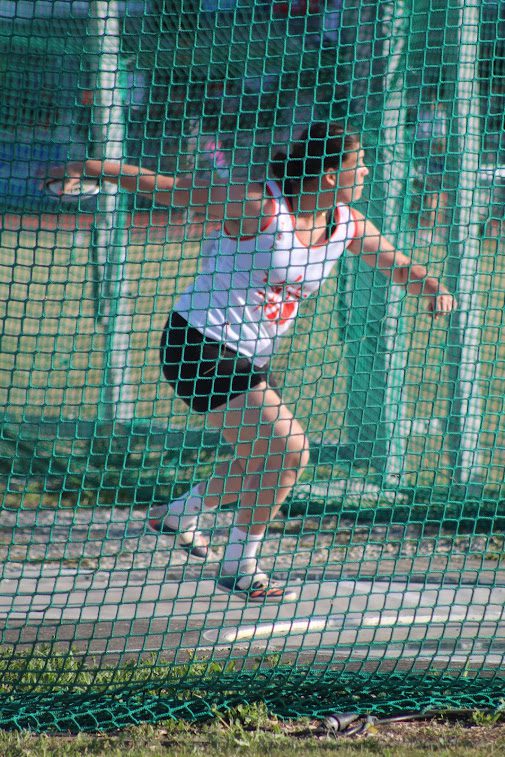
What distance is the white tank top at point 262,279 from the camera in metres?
3.60

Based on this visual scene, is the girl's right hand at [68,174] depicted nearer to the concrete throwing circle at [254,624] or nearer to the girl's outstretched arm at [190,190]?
the girl's outstretched arm at [190,190]

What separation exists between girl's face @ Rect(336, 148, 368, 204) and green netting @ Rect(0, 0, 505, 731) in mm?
72

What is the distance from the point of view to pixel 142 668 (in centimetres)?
314

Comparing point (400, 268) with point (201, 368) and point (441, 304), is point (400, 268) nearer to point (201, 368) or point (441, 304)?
point (441, 304)

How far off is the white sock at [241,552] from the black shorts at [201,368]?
550mm

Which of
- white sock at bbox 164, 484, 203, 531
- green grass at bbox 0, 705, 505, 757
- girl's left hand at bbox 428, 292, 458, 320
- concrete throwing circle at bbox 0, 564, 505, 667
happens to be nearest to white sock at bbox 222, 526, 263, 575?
concrete throwing circle at bbox 0, 564, 505, 667

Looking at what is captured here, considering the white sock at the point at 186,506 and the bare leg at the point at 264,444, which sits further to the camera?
the white sock at the point at 186,506

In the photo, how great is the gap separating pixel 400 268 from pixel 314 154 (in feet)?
1.85

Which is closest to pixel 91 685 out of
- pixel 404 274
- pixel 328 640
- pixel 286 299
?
pixel 328 640

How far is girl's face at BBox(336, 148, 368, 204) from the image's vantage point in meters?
3.55

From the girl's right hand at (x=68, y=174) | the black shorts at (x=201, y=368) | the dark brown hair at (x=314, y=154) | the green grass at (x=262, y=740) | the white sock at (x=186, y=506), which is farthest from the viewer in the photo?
the white sock at (x=186, y=506)

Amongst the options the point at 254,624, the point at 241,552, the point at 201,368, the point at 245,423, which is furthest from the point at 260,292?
the point at 254,624

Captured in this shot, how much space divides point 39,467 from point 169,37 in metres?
→ 2.92

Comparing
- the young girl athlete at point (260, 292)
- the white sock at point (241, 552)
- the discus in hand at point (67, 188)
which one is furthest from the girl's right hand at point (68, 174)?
the white sock at point (241, 552)
